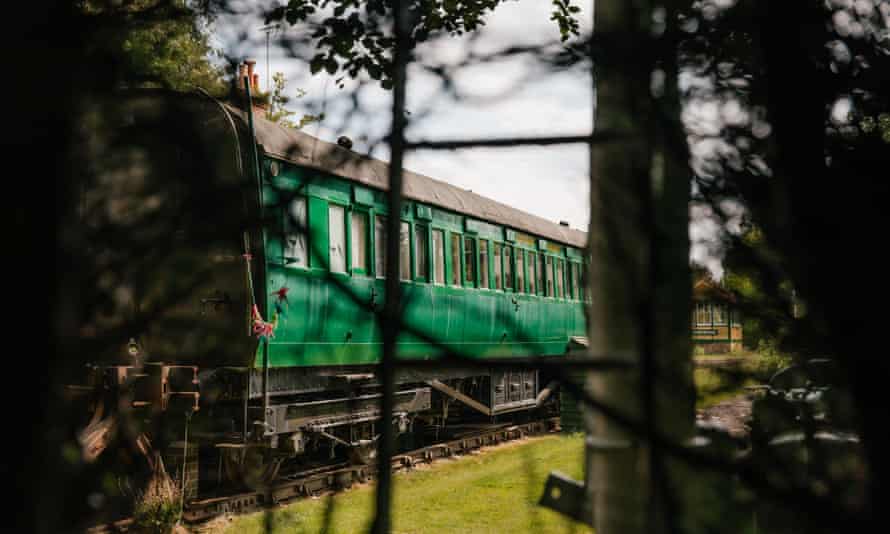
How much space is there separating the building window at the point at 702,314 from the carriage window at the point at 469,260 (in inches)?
414

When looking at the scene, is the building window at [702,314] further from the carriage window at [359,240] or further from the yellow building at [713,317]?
the carriage window at [359,240]

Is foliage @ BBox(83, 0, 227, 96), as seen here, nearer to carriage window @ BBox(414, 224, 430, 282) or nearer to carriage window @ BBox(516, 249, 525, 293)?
carriage window @ BBox(414, 224, 430, 282)

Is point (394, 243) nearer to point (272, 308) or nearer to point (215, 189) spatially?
point (215, 189)

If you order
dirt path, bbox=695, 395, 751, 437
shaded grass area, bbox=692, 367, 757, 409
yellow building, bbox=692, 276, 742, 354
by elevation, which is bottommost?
dirt path, bbox=695, 395, 751, 437

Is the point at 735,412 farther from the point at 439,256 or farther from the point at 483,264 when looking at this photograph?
the point at 483,264

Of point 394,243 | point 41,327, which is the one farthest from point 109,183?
point 394,243

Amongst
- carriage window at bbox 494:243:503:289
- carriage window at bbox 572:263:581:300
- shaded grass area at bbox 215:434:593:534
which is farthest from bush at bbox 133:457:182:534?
carriage window at bbox 572:263:581:300

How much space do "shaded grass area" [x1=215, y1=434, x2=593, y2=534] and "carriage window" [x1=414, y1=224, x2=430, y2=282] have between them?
2490 mm

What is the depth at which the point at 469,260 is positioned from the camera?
12977 mm

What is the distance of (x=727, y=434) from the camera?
1.93 meters

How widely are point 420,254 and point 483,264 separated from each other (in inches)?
76.5

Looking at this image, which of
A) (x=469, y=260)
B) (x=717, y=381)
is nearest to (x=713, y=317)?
(x=717, y=381)

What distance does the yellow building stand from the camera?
199 centimetres

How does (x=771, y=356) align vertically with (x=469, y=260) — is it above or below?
below
